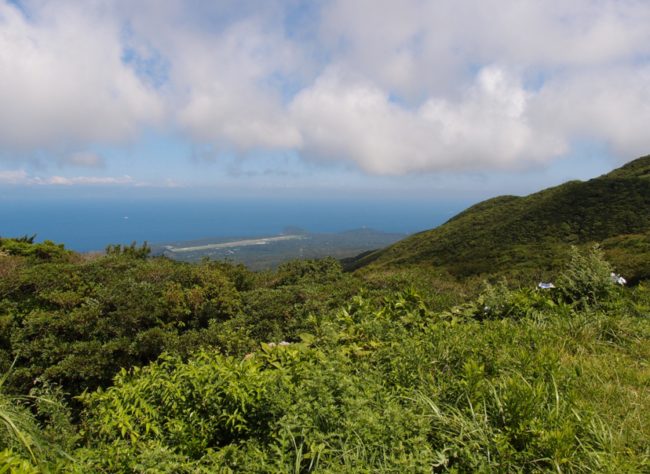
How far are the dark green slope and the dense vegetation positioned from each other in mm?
19062

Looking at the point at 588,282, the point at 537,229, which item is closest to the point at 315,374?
the point at 588,282

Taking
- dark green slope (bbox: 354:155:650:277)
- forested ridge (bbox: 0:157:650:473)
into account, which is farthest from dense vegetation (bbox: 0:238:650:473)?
dark green slope (bbox: 354:155:650:277)

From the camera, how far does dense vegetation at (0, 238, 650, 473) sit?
2.35 metres

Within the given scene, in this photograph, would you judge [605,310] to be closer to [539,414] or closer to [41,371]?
[539,414]

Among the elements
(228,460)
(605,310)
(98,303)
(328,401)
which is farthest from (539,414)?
(98,303)

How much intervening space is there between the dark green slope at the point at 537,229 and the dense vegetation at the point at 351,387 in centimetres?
1906

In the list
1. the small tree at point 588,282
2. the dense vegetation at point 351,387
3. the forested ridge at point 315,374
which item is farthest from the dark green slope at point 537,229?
the dense vegetation at point 351,387

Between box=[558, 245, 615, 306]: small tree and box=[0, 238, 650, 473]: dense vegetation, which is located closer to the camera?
box=[0, 238, 650, 473]: dense vegetation

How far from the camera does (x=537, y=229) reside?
32.2 meters

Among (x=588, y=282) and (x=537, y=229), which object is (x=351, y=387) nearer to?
(x=588, y=282)

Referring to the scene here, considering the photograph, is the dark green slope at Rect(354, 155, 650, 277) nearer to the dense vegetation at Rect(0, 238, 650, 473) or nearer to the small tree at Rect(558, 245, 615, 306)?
the small tree at Rect(558, 245, 615, 306)

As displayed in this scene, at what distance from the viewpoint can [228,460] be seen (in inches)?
93.0

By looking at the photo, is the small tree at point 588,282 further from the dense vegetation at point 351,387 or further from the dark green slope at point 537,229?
the dark green slope at point 537,229

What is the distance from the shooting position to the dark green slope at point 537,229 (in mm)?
26470
